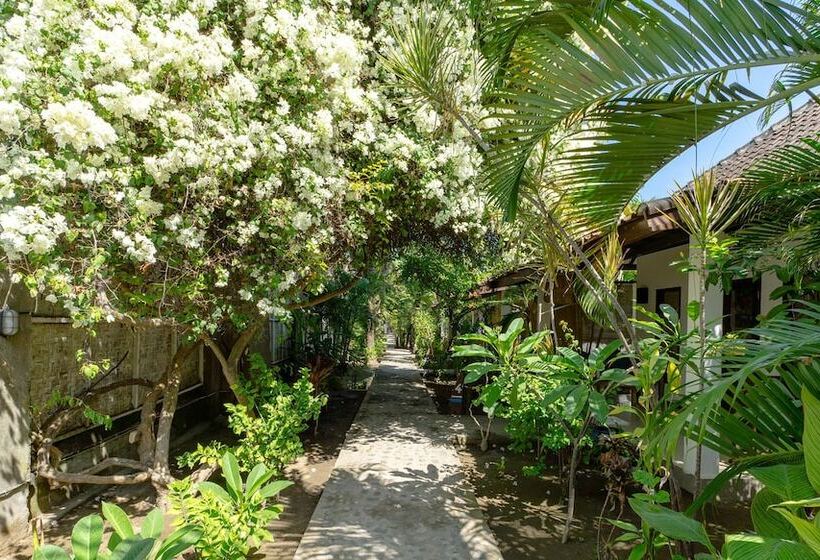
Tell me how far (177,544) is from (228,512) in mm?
997

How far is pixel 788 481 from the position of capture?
149cm

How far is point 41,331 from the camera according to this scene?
14.6ft

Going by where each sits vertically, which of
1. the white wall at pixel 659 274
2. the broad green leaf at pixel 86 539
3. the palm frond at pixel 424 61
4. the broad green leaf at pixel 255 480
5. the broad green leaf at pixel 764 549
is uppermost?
the palm frond at pixel 424 61

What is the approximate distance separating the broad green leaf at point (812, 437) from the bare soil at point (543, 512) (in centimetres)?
248

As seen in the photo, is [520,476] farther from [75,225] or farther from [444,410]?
[75,225]

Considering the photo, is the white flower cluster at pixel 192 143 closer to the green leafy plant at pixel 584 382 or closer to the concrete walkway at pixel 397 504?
the concrete walkway at pixel 397 504

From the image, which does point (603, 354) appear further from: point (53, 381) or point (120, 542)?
point (53, 381)

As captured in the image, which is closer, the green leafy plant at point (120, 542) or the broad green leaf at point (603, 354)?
the green leafy plant at point (120, 542)

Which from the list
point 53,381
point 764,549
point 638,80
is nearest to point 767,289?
point 638,80

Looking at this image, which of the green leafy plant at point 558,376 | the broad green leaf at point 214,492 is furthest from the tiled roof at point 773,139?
the broad green leaf at point 214,492

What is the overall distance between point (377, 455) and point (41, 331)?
3.87 m

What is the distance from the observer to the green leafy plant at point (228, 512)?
9.44 feet

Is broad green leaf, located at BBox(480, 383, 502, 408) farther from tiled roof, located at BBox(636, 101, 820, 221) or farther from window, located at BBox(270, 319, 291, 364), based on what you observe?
window, located at BBox(270, 319, 291, 364)

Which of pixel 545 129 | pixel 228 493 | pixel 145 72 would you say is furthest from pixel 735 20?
pixel 228 493
